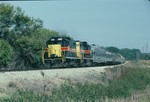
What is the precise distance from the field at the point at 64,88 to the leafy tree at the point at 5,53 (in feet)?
61.7

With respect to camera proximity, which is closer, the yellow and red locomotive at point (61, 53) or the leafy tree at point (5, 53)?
the yellow and red locomotive at point (61, 53)

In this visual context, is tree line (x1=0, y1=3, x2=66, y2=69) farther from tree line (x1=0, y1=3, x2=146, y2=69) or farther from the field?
the field

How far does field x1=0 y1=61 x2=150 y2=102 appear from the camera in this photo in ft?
62.7

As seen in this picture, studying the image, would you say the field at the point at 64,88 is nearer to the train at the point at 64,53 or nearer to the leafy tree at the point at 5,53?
the train at the point at 64,53

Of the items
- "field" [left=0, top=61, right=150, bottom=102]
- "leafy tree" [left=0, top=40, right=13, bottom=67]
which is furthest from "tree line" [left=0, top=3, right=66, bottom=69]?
"field" [left=0, top=61, right=150, bottom=102]

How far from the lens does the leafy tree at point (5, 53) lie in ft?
184

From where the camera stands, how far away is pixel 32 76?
28797mm

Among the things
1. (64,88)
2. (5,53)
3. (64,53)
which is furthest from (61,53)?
(64,88)

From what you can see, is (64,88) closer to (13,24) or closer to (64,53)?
(64,53)

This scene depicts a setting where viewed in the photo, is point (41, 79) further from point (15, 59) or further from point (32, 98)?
point (15, 59)

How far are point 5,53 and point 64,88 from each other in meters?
34.7

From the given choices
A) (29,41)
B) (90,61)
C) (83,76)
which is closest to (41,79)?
(83,76)

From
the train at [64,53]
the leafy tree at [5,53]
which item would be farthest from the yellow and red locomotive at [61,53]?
the leafy tree at [5,53]

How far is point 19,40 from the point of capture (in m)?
60.6
